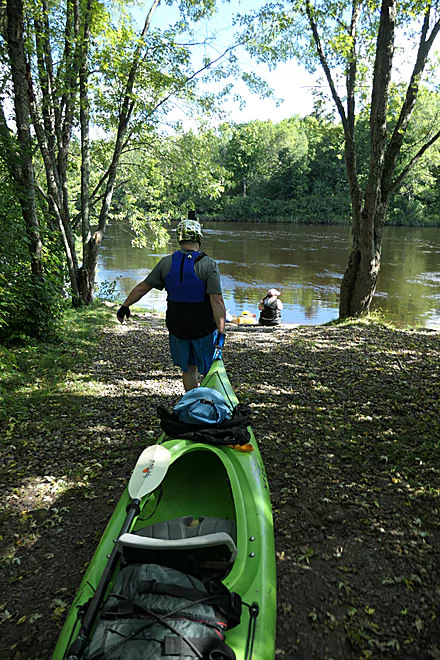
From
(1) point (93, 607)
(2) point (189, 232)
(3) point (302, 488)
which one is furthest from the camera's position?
(2) point (189, 232)

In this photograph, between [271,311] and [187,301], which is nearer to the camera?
[187,301]

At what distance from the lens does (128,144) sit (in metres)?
11.1

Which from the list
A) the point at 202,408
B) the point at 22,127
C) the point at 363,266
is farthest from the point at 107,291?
the point at 202,408

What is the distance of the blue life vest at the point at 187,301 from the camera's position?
345cm

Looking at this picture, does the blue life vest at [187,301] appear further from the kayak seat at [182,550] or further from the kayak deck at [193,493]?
the kayak seat at [182,550]

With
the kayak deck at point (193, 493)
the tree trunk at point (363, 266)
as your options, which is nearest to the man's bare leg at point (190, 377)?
the kayak deck at point (193, 493)

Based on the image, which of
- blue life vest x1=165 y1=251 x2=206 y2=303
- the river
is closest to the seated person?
the river

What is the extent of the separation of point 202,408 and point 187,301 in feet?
3.22

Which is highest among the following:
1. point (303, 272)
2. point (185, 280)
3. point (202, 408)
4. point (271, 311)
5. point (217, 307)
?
point (185, 280)

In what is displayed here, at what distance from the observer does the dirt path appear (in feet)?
7.05

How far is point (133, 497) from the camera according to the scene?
A: 2324 millimetres

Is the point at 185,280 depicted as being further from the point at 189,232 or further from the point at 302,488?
the point at 302,488

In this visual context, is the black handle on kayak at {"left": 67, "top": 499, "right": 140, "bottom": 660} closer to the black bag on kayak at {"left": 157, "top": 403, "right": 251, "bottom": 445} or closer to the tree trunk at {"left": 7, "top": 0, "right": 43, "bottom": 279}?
the black bag on kayak at {"left": 157, "top": 403, "right": 251, "bottom": 445}

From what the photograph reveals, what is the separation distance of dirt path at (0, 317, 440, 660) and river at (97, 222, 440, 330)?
22.7ft
